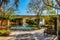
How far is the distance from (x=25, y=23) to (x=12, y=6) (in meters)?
5.61

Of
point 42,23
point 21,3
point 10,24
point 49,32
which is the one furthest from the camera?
point 42,23

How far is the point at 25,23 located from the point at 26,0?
5.34 metres

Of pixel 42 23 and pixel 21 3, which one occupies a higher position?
pixel 21 3

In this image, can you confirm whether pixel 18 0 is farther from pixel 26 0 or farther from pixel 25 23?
pixel 25 23

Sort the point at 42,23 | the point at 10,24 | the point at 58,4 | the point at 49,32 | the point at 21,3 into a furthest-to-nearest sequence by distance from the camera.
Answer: the point at 42,23, the point at 10,24, the point at 49,32, the point at 21,3, the point at 58,4

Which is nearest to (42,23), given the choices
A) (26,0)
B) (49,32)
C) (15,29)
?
(15,29)

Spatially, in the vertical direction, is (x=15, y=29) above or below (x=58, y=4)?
below

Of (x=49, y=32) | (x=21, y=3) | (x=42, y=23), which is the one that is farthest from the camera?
(x=42, y=23)

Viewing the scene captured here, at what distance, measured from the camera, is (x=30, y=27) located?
1103 cm

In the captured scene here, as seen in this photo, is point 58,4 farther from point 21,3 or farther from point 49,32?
point 49,32

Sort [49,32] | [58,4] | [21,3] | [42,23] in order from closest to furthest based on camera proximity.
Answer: [58,4] → [21,3] → [49,32] → [42,23]

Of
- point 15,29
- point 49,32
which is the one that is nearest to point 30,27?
point 15,29

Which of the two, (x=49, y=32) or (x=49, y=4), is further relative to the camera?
(x=49, y=32)

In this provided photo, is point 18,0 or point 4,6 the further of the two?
point 4,6
